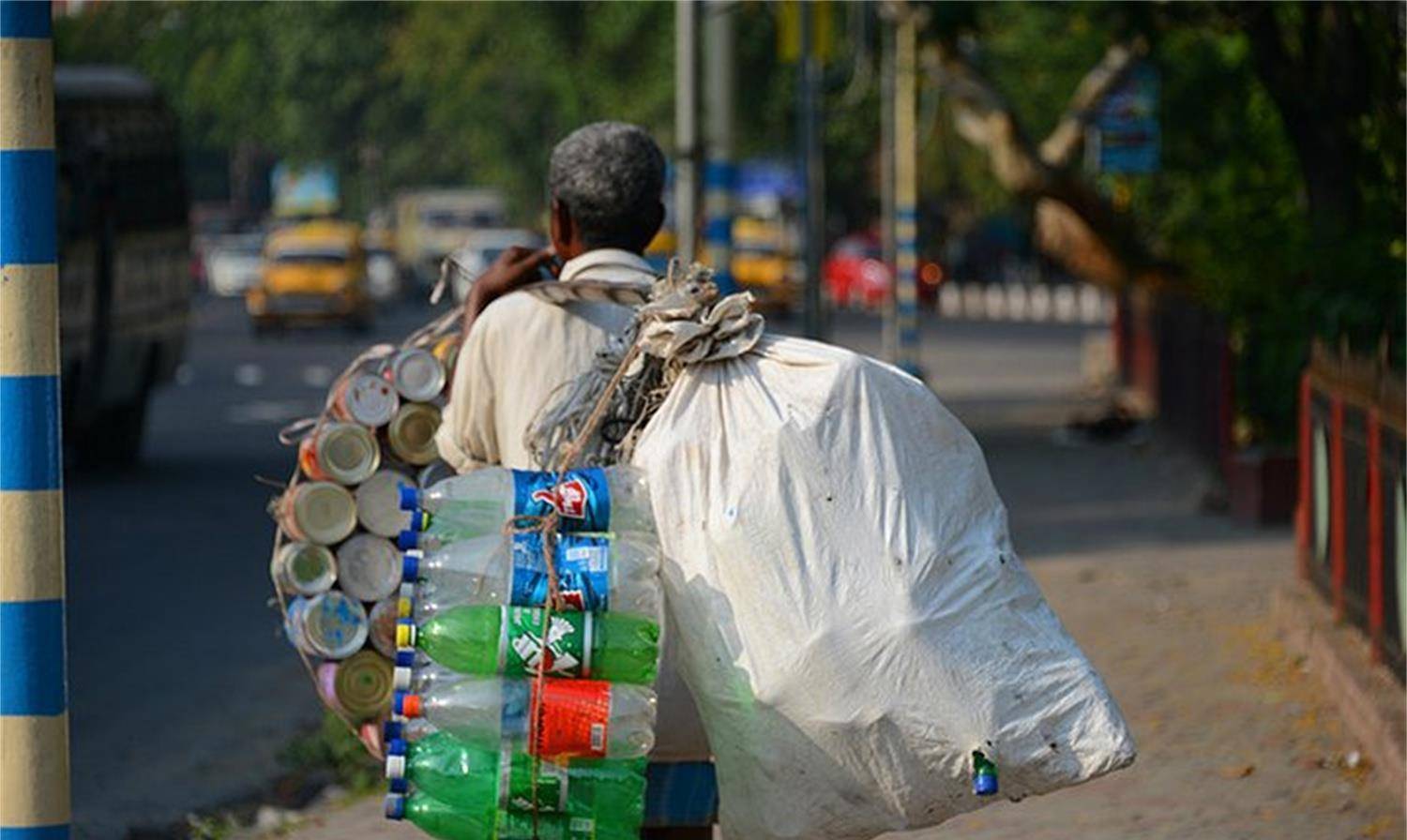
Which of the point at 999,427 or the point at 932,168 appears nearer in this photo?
the point at 999,427

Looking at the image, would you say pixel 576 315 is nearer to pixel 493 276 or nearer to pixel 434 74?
pixel 493 276

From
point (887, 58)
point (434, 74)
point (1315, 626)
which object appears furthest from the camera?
point (434, 74)

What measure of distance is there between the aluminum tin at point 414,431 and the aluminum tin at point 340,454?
0.05 m

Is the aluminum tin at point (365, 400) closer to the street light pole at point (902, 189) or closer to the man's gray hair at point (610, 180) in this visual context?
the man's gray hair at point (610, 180)

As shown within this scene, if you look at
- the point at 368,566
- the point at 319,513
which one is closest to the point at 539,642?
the point at 368,566

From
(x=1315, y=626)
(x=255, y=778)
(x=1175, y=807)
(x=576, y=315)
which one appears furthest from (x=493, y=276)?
(x=1315, y=626)

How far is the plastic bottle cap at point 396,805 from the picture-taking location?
454 cm

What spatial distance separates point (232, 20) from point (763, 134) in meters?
26.3

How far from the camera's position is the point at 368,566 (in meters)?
5.61

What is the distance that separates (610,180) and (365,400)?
2.21 ft

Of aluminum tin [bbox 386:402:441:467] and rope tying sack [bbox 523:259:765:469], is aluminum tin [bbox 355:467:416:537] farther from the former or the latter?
rope tying sack [bbox 523:259:765:469]

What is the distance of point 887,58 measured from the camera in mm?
34844

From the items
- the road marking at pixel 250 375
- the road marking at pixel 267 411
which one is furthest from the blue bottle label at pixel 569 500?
the road marking at pixel 250 375

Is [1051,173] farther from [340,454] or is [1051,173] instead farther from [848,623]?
[848,623]
